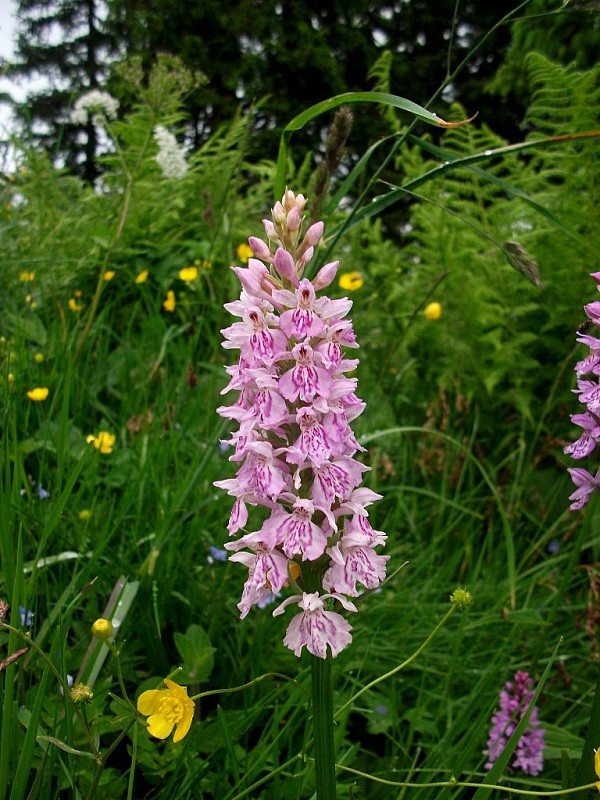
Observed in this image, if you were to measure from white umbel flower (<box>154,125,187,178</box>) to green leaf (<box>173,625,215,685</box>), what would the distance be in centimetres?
375

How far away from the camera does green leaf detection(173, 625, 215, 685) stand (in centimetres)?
155

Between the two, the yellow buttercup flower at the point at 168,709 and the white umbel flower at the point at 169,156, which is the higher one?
the white umbel flower at the point at 169,156

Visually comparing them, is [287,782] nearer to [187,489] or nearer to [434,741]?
A: [434,741]

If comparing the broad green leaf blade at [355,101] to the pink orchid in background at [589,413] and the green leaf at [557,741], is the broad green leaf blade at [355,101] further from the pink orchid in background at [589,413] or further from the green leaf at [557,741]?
the green leaf at [557,741]

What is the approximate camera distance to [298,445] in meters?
0.97

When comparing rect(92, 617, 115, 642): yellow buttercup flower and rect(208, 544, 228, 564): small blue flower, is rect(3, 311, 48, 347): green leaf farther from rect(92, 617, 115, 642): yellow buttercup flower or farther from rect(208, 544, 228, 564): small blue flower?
rect(92, 617, 115, 642): yellow buttercup flower

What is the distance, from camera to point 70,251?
384 cm

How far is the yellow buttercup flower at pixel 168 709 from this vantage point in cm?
100

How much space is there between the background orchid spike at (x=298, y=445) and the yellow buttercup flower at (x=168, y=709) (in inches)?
6.4

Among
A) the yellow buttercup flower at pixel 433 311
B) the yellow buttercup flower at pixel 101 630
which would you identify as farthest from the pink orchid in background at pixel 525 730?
the yellow buttercup flower at pixel 433 311

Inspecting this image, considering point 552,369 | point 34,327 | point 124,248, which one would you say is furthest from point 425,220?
point 34,327

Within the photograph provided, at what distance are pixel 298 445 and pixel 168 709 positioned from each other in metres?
0.46

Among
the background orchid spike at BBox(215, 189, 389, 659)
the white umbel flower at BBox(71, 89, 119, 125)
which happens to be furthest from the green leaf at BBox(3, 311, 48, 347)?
the background orchid spike at BBox(215, 189, 389, 659)

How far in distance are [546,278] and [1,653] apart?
2.90 meters
